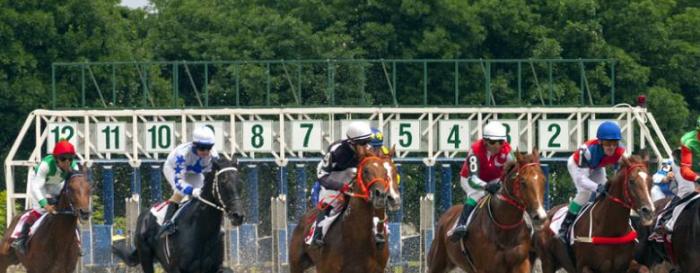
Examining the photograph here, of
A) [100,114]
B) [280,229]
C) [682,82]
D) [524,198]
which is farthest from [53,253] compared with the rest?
[682,82]

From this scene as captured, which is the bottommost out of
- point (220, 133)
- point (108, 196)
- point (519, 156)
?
point (108, 196)

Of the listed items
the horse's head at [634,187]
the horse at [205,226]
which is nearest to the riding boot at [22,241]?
the horse at [205,226]

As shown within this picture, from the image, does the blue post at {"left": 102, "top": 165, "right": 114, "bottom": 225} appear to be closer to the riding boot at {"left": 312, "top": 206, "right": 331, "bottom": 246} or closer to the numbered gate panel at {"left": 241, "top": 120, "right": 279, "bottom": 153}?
the numbered gate panel at {"left": 241, "top": 120, "right": 279, "bottom": 153}

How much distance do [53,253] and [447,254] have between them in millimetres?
4310

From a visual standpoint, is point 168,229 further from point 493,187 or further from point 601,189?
point 601,189

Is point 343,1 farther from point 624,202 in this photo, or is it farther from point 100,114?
point 624,202

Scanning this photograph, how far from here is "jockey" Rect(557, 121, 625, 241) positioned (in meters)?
20.7

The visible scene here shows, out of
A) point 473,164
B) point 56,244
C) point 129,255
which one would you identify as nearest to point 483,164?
point 473,164

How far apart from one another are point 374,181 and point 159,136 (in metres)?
16.5

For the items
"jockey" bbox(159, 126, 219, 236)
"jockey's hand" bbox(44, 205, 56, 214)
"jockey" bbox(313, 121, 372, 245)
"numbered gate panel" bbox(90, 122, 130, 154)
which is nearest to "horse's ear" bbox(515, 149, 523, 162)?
"jockey" bbox(313, 121, 372, 245)

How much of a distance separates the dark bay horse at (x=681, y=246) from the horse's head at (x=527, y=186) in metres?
1.61

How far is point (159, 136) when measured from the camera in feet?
116

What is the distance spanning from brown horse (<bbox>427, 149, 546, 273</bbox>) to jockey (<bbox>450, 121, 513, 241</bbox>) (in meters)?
0.13

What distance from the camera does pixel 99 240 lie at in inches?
1341
